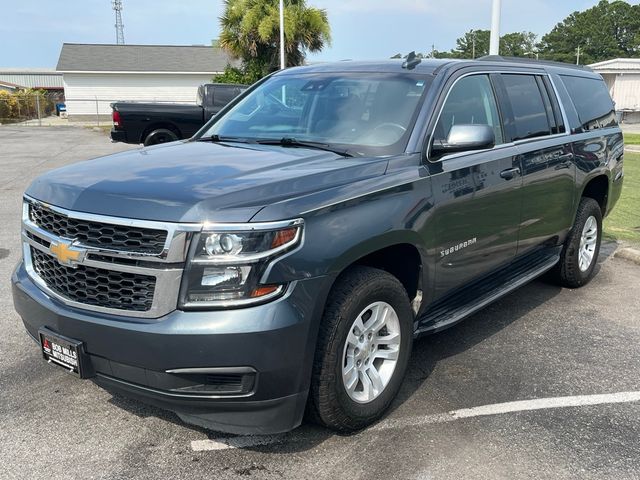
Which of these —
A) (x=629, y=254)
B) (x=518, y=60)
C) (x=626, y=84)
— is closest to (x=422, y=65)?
(x=518, y=60)

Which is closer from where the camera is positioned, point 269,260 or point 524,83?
point 269,260

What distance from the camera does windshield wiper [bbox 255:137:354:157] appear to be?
12.5 feet

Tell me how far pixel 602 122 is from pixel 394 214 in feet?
12.2

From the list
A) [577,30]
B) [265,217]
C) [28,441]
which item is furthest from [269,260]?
[577,30]

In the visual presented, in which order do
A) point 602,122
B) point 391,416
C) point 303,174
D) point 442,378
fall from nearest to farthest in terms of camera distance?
point 303,174
point 391,416
point 442,378
point 602,122

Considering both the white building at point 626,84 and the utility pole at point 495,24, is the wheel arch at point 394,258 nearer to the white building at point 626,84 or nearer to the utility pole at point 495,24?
the utility pole at point 495,24

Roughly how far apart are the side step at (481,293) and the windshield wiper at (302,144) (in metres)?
1.11

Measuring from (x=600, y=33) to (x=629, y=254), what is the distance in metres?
107

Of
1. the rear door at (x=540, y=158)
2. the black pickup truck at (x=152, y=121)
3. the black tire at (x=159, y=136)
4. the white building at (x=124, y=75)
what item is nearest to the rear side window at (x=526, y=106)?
the rear door at (x=540, y=158)

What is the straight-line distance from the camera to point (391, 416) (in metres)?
3.65

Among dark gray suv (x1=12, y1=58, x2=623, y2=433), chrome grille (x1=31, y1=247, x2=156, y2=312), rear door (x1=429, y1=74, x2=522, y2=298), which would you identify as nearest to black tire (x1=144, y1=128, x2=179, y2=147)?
dark gray suv (x1=12, y1=58, x2=623, y2=433)

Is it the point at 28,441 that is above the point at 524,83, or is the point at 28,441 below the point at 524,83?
below

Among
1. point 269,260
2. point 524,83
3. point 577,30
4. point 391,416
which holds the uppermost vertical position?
point 577,30

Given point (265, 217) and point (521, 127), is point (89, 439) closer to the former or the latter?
point (265, 217)
